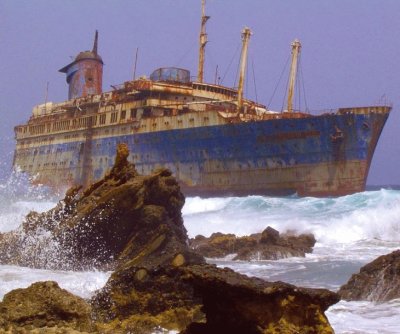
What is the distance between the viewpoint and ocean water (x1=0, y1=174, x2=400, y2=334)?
24.3 ft

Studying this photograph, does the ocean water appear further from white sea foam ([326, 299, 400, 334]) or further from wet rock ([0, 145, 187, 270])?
wet rock ([0, 145, 187, 270])

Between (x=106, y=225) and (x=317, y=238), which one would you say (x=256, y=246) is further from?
(x=317, y=238)

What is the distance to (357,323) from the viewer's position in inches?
258

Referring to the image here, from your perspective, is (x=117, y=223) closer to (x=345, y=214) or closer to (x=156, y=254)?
(x=156, y=254)

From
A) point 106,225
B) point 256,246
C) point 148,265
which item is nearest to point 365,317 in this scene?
point 148,265

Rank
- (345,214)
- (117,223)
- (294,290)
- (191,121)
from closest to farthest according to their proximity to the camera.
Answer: (294,290) < (117,223) < (345,214) < (191,121)

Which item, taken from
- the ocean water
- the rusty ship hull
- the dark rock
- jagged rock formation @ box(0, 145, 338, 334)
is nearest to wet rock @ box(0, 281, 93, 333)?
jagged rock formation @ box(0, 145, 338, 334)

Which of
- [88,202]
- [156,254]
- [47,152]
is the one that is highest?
[47,152]

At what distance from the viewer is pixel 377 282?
27.5ft

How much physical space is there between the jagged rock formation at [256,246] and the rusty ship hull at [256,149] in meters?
14.4

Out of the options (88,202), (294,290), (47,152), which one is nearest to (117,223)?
(88,202)

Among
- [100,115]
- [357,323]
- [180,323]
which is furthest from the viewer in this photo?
[100,115]

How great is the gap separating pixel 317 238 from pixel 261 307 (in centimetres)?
1767

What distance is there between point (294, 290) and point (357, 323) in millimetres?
2598
